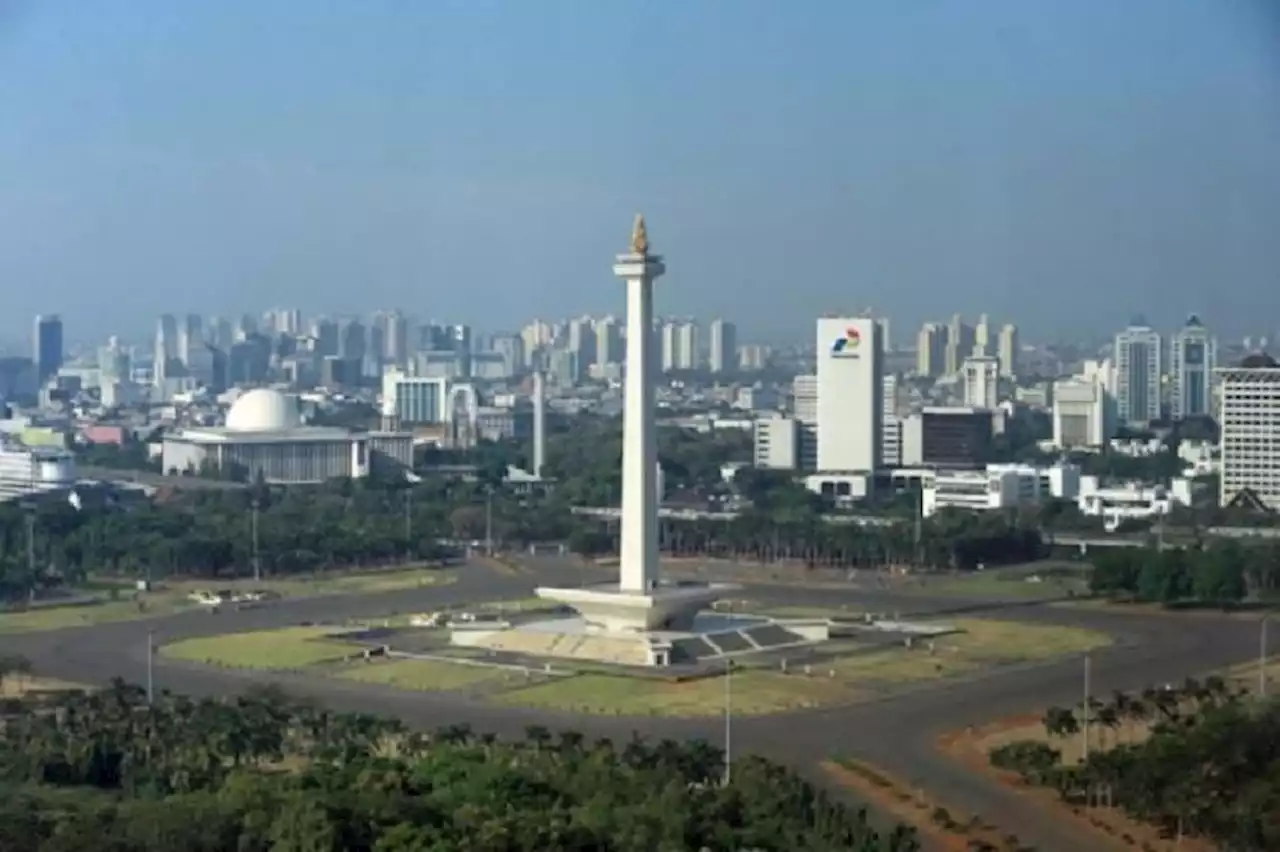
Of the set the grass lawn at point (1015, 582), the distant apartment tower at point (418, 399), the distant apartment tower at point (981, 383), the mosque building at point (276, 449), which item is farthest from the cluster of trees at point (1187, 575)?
the distant apartment tower at point (418, 399)

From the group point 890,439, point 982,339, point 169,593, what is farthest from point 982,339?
point 169,593

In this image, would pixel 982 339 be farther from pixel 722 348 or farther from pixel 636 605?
pixel 636 605

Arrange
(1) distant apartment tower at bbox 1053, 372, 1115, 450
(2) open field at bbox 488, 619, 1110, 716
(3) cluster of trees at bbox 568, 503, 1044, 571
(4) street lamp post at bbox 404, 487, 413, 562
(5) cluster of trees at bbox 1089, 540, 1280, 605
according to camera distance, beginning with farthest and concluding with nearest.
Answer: (1) distant apartment tower at bbox 1053, 372, 1115, 450 < (4) street lamp post at bbox 404, 487, 413, 562 < (3) cluster of trees at bbox 568, 503, 1044, 571 < (5) cluster of trees at bbox 1089, 540, 1280, 605 < (2) open field at bbox 488, 619, 1110, 716

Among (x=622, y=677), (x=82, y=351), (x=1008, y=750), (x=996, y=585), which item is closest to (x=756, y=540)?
(x=996, y=585)

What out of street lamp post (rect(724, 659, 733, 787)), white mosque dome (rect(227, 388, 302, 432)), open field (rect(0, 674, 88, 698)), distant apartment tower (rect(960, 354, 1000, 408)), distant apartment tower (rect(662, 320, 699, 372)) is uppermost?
distant apartment tower (rect(662, 320, 699, 372))

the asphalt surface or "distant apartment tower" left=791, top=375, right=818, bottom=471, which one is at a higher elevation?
"distant apartment tower" left=791, top=375, right=818, bottom=471

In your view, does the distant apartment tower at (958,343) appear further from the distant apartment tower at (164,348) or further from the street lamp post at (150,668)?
the street lamp post at (150,668)

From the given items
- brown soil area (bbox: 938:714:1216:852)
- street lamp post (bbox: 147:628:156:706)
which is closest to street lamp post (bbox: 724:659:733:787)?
brown soil area (bbox: 938:714:1216:852)

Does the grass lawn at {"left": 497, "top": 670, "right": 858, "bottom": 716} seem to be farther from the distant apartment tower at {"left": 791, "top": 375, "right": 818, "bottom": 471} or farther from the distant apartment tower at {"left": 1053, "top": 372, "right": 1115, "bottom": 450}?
the distant apartment tower at {"left": 1053, "top": 372, "right": 1115, "bottom": 450}
